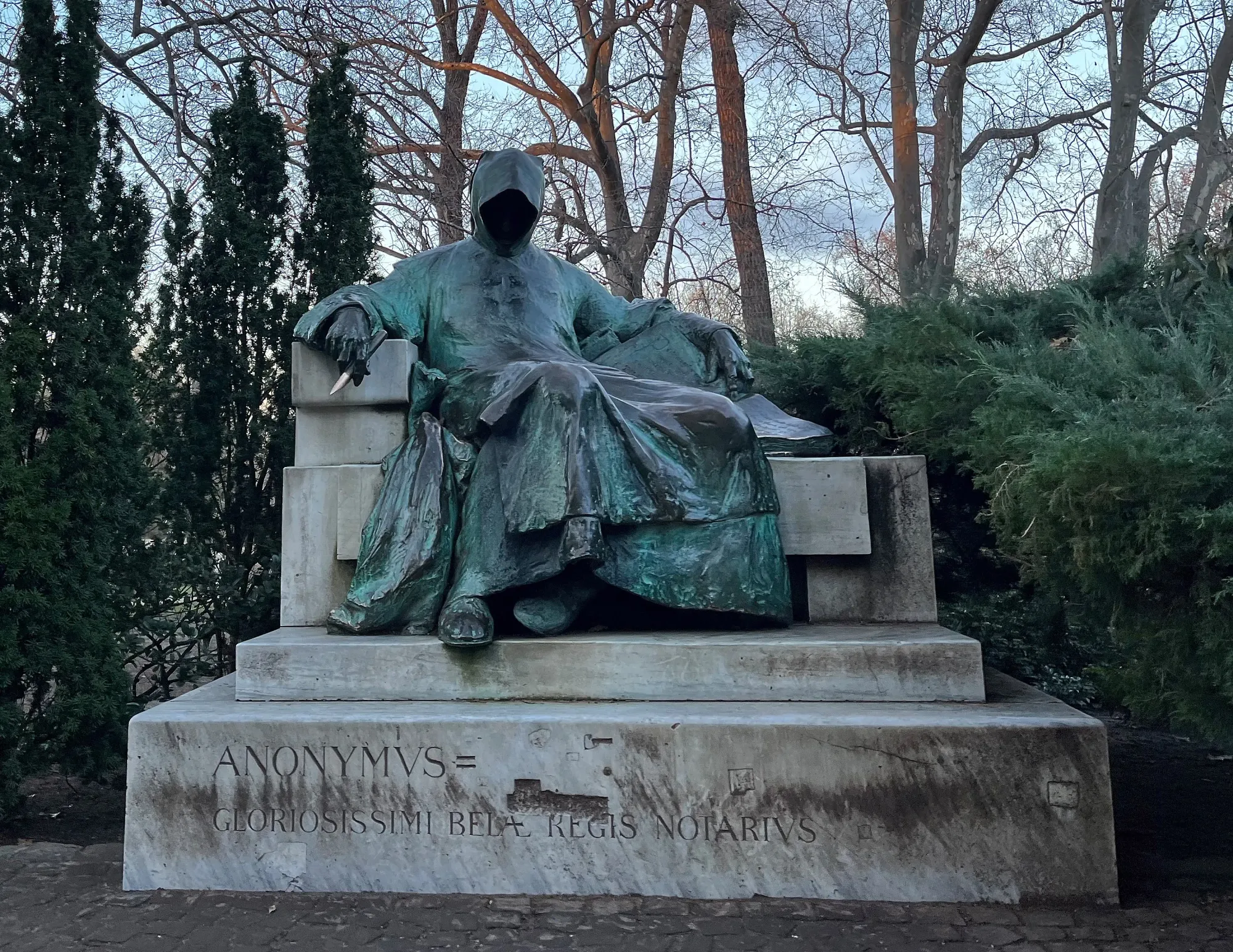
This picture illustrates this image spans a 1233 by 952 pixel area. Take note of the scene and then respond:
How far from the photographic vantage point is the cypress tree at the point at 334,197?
5.84m

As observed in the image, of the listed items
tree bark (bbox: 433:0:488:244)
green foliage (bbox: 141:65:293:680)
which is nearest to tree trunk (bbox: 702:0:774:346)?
tree bark (bbox: 433:0:488:244)

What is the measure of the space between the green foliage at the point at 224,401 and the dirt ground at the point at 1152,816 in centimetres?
73

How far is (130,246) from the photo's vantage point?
4645mm

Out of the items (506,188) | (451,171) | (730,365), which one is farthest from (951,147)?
(506,188)

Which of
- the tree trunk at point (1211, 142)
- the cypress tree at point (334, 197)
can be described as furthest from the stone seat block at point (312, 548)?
the tree trunk at point (1211, 142)

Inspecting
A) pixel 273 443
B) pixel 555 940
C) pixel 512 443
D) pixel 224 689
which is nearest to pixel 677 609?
pixel 512 443

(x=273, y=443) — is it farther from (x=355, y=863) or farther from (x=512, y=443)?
(x=355, y=863)

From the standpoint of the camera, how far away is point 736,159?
11734mm

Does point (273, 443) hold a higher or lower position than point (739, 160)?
lower

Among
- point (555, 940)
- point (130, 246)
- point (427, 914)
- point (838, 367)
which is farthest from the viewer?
point (838, 367)

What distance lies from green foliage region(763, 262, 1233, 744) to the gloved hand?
216cm

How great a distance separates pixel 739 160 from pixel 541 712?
9.64 m

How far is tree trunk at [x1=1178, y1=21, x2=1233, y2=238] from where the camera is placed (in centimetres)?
980

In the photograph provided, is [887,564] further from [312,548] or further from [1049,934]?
[312,548]
